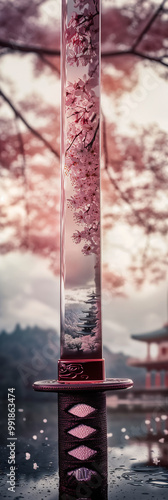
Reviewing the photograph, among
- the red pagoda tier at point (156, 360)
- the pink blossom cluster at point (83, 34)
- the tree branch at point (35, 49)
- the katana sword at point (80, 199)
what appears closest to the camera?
the katana sword at point (80, 199)

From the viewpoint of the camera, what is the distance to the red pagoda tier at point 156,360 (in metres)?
19.6

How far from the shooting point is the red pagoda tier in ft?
64.4

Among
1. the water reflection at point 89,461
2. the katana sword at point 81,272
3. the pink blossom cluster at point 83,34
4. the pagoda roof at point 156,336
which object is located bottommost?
the water reflection at point 89,461

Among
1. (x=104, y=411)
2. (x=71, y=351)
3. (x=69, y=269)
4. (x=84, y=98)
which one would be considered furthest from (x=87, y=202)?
(x=104, y=411)

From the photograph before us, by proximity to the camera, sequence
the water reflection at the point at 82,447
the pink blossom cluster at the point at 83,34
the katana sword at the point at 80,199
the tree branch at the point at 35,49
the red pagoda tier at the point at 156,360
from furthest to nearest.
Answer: the red pagoda tier at the point at 156,360, the tree branch at the point at 35,49, the pink blossom cluster at the point at 83,34, the katana sword at the point at 80,199, the water reflection at the point at 82,447

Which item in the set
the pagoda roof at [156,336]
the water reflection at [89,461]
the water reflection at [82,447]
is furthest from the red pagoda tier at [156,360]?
the water reflection at [82,447]

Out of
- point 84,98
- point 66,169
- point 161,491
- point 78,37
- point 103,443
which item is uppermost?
point 78,37

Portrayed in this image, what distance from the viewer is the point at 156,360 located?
781 inches

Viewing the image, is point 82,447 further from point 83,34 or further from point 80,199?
point 83,34

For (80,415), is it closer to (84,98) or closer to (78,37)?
(84,98)

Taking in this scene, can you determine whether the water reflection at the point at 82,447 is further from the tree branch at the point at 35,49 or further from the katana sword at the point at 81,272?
the tree branch at the point at 35,49

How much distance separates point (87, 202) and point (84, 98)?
633 millimetres

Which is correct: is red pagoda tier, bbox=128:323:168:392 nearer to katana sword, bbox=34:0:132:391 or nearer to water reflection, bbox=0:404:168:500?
water reflection, bbox=0:404:168:500

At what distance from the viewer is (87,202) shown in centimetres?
337
